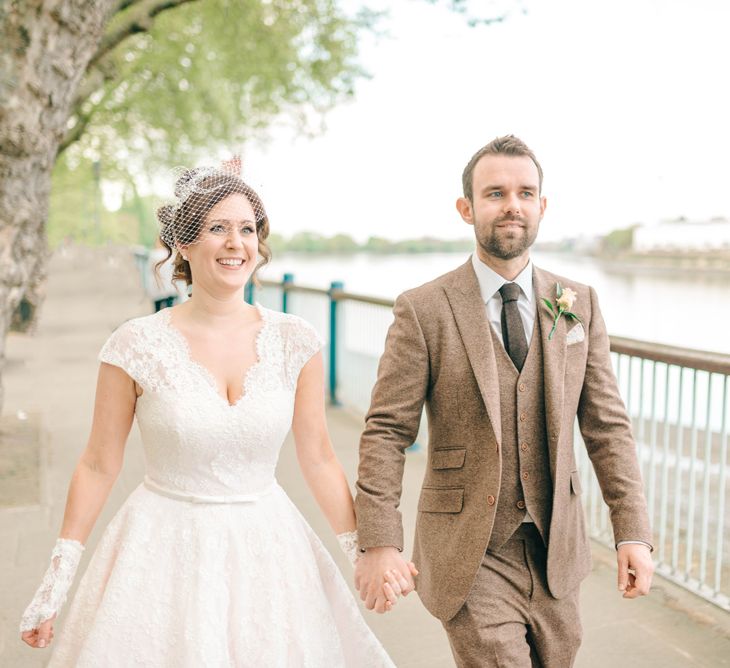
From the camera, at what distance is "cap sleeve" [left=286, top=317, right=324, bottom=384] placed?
8.40 ft

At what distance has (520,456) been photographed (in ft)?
7.85

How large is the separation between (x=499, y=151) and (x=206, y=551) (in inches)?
56.5

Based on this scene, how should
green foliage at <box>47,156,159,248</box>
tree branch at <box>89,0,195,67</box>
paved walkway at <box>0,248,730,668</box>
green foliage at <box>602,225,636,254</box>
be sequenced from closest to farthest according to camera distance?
paved walkway at <box>0,248,730,668</box>, green foliage at <box>602,225,636,254</box>, tree branch at <box>89,0,195,67</box>, green foliage at <box>47,156,159,248</box>

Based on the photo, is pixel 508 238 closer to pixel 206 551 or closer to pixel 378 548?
pixel 378 548

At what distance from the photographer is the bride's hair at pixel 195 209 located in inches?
98.7

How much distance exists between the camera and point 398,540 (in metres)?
2.36

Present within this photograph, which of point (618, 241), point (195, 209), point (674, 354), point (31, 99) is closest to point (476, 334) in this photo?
point (195, 209)

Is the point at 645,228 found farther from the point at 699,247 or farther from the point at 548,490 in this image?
the point at 548,490

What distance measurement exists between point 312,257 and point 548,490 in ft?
31.0

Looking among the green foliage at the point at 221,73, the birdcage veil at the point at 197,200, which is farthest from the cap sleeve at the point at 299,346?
the green foliage at the point at 221,73

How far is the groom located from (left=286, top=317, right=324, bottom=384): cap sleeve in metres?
0.23

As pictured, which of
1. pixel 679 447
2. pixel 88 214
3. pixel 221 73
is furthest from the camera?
pixel 88 214

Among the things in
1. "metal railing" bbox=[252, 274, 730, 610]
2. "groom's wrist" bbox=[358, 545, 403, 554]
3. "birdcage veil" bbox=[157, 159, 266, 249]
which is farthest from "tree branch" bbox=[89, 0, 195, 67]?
"groom's wrist" bbox=[358, 545, 403, 554]

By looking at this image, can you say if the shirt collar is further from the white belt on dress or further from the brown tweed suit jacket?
the white belt on dress
